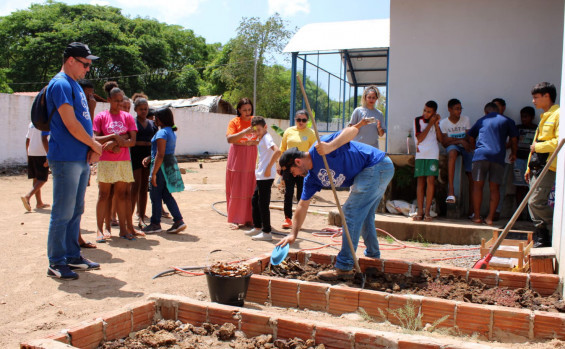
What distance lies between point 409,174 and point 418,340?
5.58 meters

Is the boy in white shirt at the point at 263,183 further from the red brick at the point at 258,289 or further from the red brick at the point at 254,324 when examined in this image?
the red brick at the point at 254,324

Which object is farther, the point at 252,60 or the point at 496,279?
the point at 252,60

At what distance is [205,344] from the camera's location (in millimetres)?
2994

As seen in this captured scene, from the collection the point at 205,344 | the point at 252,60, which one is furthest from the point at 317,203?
the point at 252,60

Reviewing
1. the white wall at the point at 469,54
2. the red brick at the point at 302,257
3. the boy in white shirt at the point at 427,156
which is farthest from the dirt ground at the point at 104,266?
the white wall at the point at 469,54

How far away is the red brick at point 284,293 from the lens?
12.5 ft

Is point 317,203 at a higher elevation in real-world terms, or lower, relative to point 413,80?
lower

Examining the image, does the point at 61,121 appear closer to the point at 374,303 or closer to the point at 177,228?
the point at 177,228

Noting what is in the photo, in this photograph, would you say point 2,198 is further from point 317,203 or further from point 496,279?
point 496,279

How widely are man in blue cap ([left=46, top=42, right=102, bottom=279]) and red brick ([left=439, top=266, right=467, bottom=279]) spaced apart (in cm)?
322

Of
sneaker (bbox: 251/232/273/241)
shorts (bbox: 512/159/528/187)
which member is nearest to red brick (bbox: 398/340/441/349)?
sneaker (bbox: 251/232/273/241)

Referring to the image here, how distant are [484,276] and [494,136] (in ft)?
11.0

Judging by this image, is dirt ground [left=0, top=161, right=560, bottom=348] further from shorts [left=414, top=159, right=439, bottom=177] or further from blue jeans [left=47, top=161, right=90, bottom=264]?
shorts [left=414, top=159, right=439, bottom=177]

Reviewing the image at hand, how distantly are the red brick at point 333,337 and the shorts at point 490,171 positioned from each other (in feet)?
16.2
